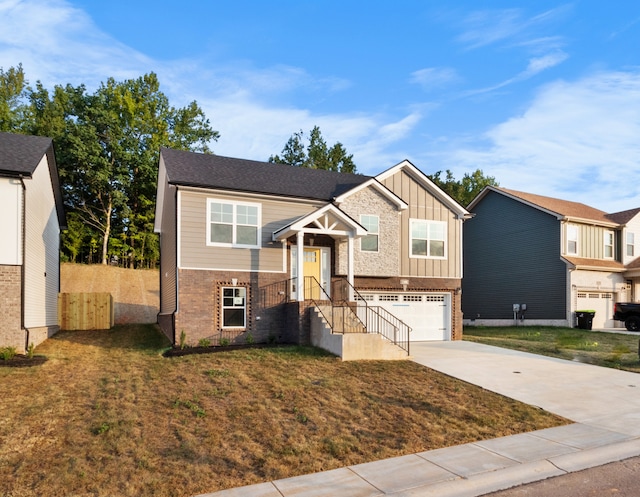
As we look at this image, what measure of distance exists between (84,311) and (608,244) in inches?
1085

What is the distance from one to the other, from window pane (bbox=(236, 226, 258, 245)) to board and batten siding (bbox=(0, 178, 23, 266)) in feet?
20.3

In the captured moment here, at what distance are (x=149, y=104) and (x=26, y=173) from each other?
99.3 feet

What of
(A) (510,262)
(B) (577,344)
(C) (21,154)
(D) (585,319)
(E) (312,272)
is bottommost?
(B) (577,344)

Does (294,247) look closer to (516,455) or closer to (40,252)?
(40,252)

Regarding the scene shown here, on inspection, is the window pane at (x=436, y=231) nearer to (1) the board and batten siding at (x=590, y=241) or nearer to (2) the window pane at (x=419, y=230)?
(2) the window pane at (x=419, y=230)

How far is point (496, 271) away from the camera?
92.1 feet

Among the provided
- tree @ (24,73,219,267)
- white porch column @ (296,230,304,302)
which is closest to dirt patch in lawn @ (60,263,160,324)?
tree @ (24,73,219,267)

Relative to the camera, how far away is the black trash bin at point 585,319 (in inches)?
914

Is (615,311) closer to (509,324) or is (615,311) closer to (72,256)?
(509,324)

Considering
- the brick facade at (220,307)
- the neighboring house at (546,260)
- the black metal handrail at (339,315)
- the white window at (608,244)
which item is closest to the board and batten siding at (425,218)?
the black metal handrail at (339,315)

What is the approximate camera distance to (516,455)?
640cm

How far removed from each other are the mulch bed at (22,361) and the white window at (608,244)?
27.6m

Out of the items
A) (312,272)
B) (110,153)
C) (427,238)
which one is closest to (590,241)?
(427,238)

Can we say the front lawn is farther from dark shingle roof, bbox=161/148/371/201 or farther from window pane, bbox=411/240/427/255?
window pane, bbox=411/240/427/255
